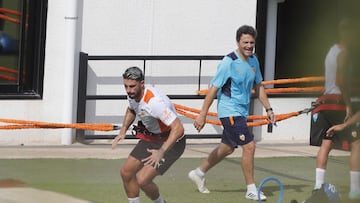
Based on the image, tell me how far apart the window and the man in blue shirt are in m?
4.21

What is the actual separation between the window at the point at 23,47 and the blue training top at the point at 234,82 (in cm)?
422

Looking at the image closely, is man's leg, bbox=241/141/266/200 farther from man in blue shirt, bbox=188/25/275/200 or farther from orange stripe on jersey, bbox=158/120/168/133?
orange stripe on jersey, bbox=158/120/168/133

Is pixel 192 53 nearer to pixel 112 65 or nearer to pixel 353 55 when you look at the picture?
pixel 112 65

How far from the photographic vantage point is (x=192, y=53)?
11.2m

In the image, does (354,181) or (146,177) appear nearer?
(354,181)

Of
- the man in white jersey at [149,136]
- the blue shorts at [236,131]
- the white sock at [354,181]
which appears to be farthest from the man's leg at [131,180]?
the white sock at [354,181]

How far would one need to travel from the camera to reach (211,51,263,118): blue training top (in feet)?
23.5

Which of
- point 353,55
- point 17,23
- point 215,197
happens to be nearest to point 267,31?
point 17,23

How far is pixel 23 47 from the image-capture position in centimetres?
1082

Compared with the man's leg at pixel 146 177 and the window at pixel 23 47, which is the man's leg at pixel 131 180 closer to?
the man's leg at pixel 146 177

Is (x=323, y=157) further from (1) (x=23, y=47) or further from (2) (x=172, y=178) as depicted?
(1) (x=23, y=47)

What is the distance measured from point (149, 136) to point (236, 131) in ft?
4.30

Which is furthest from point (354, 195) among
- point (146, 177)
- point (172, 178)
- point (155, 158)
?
point (172, 178)

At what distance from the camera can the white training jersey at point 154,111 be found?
582 centimetres
